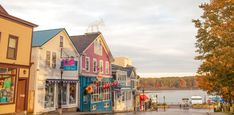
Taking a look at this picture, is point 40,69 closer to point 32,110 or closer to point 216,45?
point 32,110

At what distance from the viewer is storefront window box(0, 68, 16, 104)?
23.0m

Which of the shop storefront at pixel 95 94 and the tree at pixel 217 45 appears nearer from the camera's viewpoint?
the tree at pixel 217 45

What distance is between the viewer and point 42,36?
31.1 m

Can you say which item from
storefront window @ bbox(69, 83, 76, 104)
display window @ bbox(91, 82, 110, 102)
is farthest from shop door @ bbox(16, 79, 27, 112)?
display window @ bbox(91, 82, 110, 102)

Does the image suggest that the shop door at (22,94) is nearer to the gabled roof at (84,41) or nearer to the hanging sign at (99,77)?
the gabled roof at (84,41)

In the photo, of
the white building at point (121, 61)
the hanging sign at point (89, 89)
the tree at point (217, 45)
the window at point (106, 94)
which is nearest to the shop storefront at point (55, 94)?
the hanging sign at point (89, 89)

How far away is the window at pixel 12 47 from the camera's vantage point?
78.0ft

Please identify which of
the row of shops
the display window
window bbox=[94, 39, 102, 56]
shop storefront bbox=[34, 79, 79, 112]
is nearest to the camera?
the row of shops

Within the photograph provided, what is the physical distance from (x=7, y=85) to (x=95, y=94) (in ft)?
58.4

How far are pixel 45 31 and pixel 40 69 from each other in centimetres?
566

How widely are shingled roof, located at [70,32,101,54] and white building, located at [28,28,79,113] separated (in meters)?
3.48

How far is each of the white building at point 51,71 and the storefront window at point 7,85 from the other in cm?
401

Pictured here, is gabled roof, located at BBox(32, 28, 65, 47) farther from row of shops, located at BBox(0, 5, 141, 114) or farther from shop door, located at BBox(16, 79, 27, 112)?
shop door, located at BBox(16, 79, 27, 112)

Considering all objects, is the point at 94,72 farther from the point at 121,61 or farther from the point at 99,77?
the point at 121,61
